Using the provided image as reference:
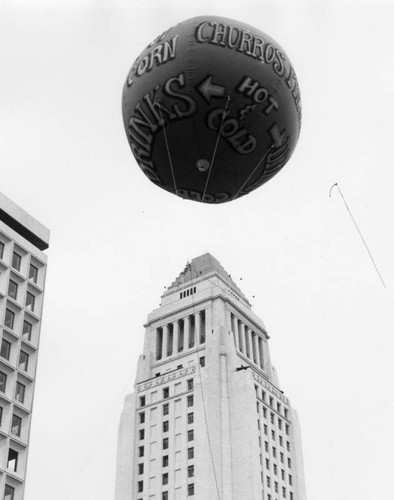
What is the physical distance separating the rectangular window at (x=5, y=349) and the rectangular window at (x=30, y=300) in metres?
4.34

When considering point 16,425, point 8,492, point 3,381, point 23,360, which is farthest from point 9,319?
point 8,492

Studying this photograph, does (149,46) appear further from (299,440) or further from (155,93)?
(299,440)

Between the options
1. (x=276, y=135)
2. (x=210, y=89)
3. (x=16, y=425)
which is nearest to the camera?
(x=210, y=89)

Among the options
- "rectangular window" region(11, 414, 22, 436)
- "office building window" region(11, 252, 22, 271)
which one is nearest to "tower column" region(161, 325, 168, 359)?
"office building window" region(11, 252, 22, 271)

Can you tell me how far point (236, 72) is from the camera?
20.0 metres

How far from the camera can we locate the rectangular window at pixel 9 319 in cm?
5850

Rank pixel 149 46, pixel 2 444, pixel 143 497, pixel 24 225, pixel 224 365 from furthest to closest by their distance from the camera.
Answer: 1. pixel 224 365
2. pixel 143 497
3. pixel 24 225
4. pixel 2 444
5. pixel 149 46

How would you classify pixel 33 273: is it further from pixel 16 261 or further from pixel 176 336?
pixel 176 336

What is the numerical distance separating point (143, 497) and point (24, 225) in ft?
116

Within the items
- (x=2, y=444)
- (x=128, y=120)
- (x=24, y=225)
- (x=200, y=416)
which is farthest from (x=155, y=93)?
(x=200, y=416)

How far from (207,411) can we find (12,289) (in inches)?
1368

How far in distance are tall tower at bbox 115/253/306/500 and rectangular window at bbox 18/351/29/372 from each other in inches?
1076

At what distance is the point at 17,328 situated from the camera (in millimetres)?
58594

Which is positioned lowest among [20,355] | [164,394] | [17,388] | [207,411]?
[17,388]
